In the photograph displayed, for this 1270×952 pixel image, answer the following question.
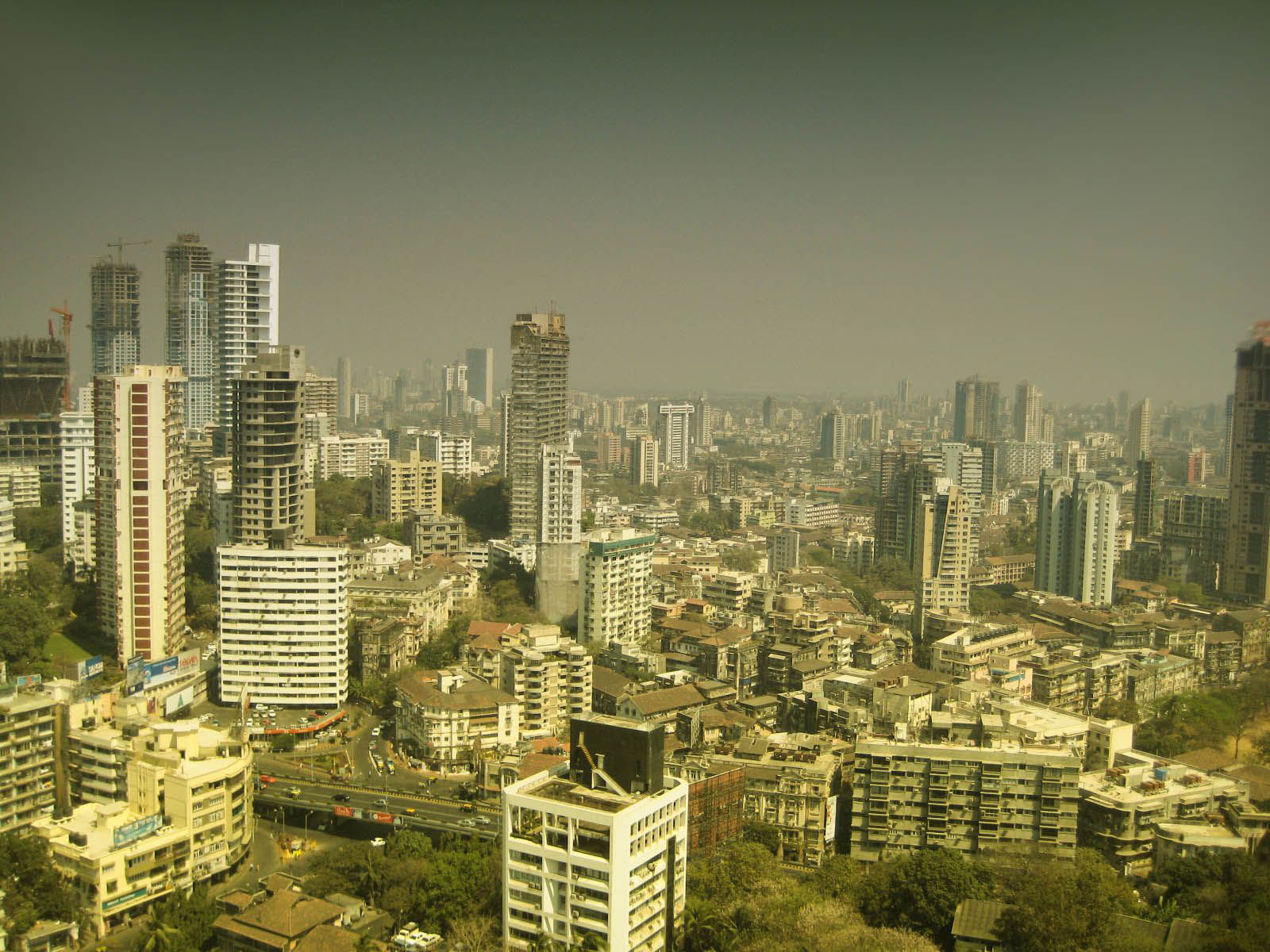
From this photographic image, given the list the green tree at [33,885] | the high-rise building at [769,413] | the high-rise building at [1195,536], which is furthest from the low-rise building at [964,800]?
Answer: the high-rise building at [769,413]

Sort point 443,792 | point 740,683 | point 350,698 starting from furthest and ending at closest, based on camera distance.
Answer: point 740,683, point 350,698, point 443,792

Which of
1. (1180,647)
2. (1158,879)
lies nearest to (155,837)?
(1158,879)

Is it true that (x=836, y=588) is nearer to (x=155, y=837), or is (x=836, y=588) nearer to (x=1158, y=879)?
(x=1158, y=879)

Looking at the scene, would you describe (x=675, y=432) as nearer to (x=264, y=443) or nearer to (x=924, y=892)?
(x=264, y=443)

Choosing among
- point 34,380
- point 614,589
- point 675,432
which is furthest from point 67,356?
point 675,432

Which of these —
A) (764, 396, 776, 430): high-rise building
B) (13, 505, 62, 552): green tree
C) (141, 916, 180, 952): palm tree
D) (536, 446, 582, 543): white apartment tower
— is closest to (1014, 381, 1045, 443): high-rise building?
(536, 446, 582, 543): white apartment tower

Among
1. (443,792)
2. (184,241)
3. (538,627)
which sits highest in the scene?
(184,241)

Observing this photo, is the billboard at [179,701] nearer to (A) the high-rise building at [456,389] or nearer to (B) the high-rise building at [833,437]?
(B) the high-rise building at [833,437]
